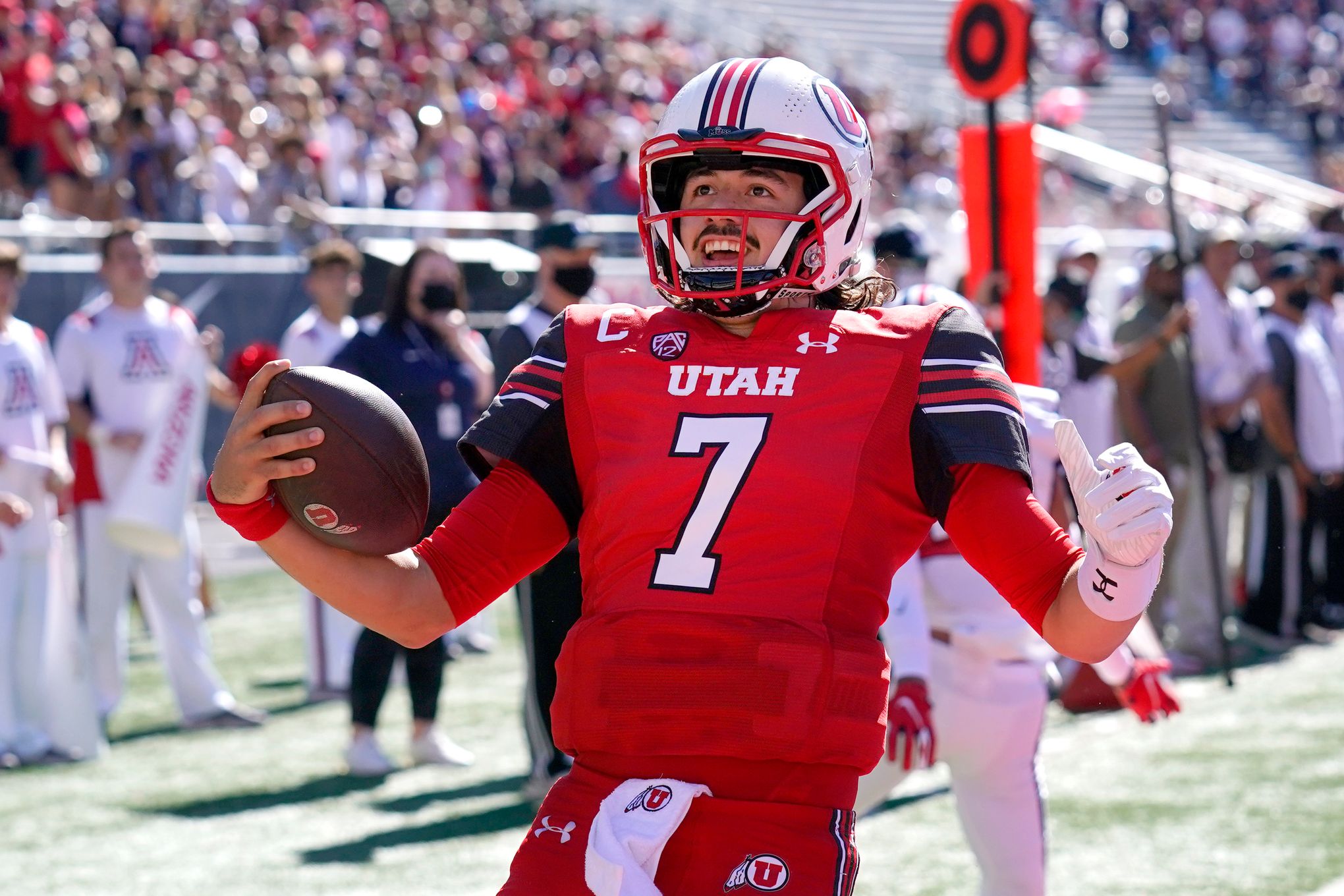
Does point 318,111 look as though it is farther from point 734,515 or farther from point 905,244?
point 734,515

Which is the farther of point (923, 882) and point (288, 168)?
point (288, 168)

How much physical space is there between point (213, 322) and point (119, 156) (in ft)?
4.31

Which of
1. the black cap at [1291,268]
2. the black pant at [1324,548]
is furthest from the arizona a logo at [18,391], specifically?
the black pant at [1324,548]

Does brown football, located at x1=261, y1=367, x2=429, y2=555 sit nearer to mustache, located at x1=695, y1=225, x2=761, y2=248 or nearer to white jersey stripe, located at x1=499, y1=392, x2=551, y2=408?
white jersey stripe, located at x1=499, y1=392, x2=551, y2=408

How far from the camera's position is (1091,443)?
8734mm

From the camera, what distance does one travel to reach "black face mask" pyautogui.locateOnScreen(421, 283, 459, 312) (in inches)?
278

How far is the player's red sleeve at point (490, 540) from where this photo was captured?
2.56 m

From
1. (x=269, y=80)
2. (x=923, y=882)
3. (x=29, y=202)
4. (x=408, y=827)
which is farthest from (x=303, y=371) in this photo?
(x=269, y=80)

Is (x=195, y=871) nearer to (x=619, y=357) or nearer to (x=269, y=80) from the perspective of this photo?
(x=619, y=357)

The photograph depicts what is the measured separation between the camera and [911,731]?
3.53 metres

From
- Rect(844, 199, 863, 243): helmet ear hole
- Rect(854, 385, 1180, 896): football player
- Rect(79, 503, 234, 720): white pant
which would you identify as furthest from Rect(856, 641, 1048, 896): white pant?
Rect(79, 503, 234, 720): white pant

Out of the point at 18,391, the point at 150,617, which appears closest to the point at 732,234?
the point at 18,391

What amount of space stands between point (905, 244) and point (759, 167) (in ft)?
12.0

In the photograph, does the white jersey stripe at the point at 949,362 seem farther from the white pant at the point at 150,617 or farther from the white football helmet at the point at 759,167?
the white pant at the point at 150,617
